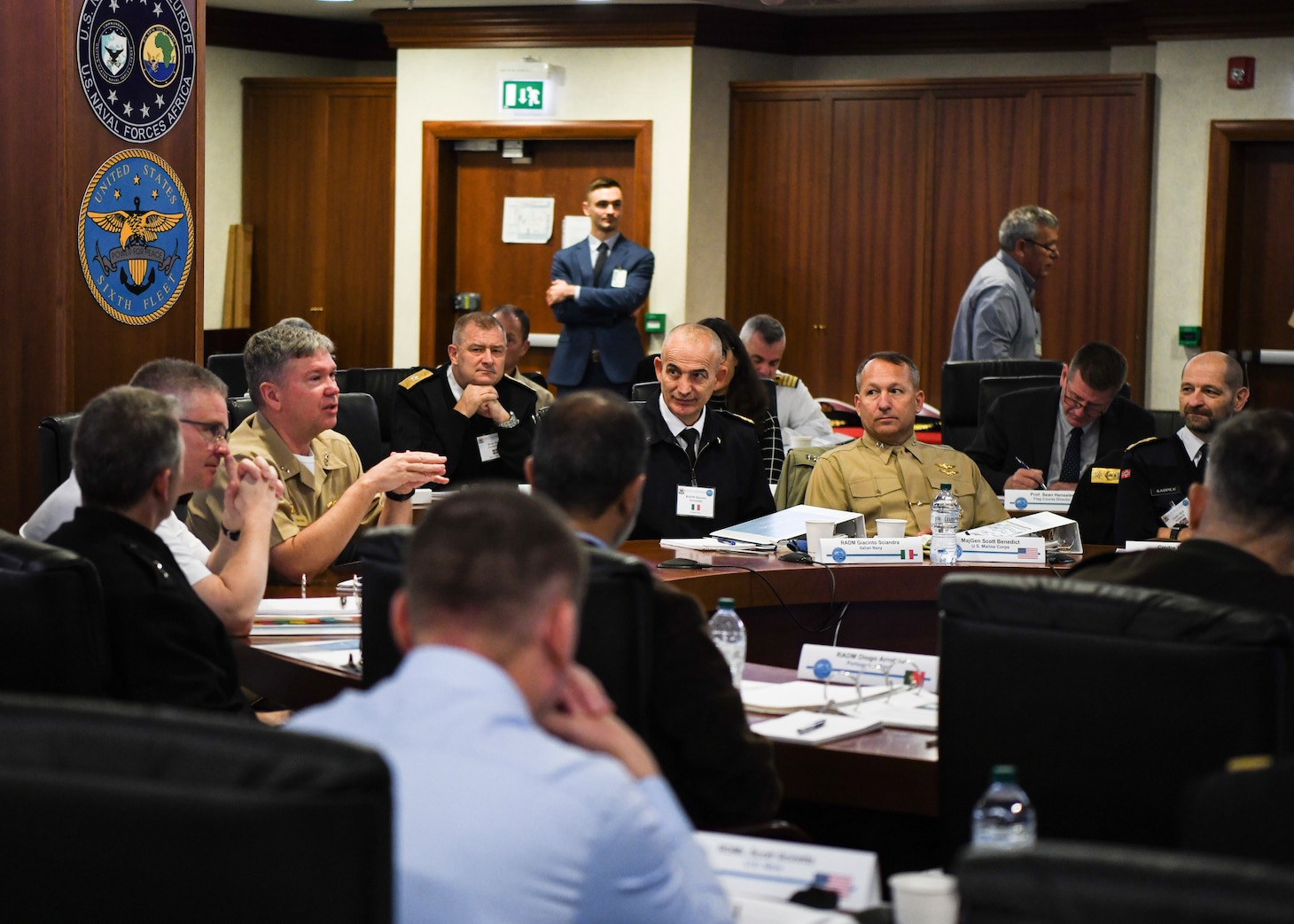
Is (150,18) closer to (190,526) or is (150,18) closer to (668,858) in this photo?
(190,526)

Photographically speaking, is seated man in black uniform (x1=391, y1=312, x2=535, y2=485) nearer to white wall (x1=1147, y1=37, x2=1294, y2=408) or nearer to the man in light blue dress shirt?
the man in light blue dress shirt

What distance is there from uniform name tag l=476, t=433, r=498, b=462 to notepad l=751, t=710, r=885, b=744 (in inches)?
115

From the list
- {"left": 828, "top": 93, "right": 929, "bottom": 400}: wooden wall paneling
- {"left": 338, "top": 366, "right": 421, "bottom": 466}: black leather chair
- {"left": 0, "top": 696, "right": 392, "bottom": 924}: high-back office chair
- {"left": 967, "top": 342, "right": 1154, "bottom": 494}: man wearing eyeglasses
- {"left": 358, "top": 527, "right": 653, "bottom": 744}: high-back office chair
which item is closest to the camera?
{"left": 0, "top": 696, "right": 392, "bottom": 924}: high-back office chair

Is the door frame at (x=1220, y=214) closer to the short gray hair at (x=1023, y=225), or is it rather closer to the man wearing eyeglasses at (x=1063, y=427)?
the short gray hair at (x=1023, y=225)

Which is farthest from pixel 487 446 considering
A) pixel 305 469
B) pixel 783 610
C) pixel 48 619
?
pixel 48 619

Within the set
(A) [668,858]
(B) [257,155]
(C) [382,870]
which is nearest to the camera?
(C) [382,870]

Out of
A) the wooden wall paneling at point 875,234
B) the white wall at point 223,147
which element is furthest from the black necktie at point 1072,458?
the white wall at point 223,147

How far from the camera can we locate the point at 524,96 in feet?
29.7

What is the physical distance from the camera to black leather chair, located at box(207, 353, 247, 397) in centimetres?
654

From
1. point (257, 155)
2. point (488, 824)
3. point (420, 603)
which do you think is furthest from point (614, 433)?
point (257, 155)

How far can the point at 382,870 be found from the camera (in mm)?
1225

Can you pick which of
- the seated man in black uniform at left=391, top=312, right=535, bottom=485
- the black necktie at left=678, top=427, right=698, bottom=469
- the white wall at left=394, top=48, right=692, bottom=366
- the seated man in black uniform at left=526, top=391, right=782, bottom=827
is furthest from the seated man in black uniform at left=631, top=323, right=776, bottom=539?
the white wall at left=394, top=48, right=692, bottom=366

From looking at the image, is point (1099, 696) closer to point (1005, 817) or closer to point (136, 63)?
point (1005, 817)

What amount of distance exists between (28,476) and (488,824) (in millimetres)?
3391
